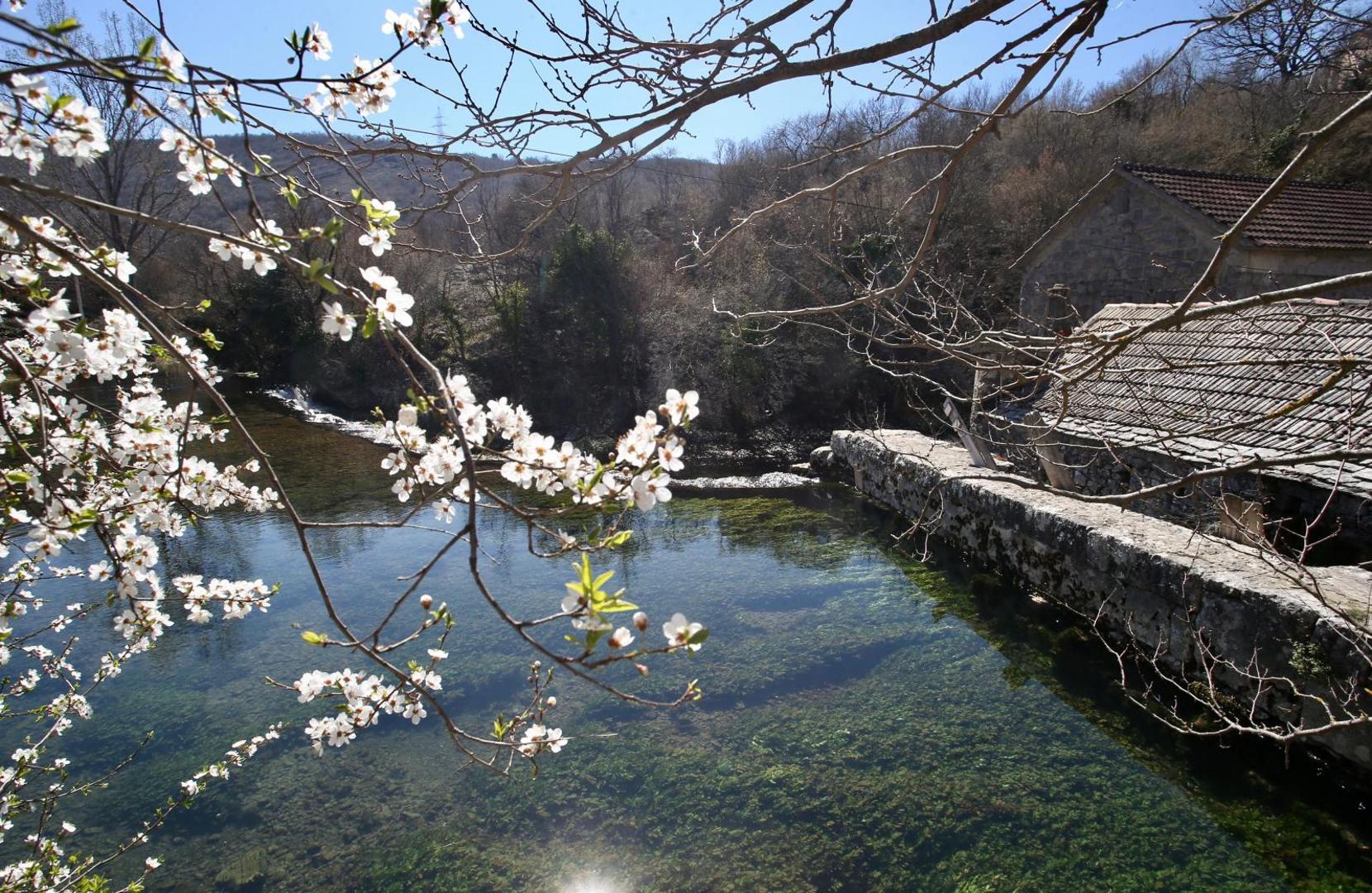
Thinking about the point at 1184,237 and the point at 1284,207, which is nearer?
the point at 1284,207

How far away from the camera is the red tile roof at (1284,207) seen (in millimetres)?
9875

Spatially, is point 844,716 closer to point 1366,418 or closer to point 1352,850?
point 1352,850

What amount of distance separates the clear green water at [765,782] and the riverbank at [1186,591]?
0.37 meters

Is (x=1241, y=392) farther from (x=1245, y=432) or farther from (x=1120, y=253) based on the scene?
(x=1120, y=253)

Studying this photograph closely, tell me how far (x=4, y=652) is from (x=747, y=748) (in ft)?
11.5

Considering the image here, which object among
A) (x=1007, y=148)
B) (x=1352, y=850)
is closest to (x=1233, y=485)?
(x=1352, y=850)

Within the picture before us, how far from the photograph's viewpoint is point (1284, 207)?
10.5 m

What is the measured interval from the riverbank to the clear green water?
0.37 m

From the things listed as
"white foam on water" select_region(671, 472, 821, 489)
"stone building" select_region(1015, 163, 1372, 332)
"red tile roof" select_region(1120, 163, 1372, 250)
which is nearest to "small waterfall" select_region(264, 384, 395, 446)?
"white foam on water" select_region(671, 472, 821, 489)

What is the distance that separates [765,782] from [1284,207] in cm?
1083

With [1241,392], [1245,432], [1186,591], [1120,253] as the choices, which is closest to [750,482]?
[1120,253]

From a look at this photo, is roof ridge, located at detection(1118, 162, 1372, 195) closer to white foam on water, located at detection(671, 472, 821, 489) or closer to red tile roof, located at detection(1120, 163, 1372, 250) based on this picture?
red tile roof, located at detection(1120, 163, 1372, 250)

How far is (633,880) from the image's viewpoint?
369 cm

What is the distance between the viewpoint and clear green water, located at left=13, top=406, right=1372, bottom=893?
3.74 meters
